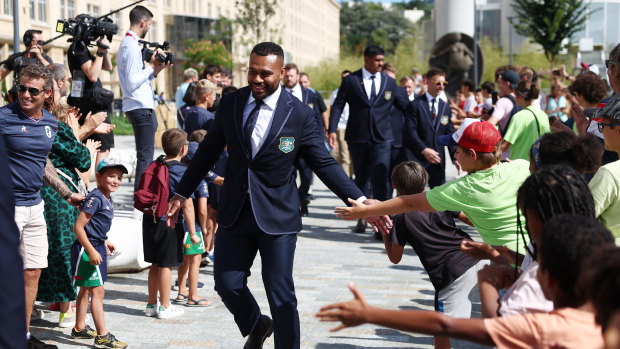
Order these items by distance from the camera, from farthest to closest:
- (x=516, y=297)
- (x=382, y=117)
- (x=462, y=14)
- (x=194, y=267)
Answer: (x=462, y=14) < (x=382, y=117) < (x=194, y=267) < (x=516, y=297)

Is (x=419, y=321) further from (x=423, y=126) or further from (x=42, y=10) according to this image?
(x=42, y=10)

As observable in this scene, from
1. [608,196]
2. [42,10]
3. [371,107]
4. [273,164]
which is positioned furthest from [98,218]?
[42,10]

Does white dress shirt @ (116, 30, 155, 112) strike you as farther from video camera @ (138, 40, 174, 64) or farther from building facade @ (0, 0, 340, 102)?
building facade @ (0, 0, 340, 102)

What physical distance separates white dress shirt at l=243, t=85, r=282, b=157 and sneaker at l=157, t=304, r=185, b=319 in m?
2.27

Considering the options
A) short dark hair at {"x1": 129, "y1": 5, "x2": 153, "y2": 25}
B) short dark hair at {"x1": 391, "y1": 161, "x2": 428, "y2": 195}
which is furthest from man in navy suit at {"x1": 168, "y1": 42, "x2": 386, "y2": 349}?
short dark hair at {"x1": 129, "y1": 5, "x2": 153, "y2": 25}

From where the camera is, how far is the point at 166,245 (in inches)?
261

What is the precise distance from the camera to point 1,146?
2.14 metres

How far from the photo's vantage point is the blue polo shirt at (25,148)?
17.6 feet

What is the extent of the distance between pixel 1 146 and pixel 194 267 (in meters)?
5.05

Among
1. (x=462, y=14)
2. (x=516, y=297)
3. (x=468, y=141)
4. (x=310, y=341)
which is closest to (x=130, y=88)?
(x=310, y=341)

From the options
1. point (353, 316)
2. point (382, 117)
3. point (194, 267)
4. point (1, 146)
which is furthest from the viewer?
point (382, 117)

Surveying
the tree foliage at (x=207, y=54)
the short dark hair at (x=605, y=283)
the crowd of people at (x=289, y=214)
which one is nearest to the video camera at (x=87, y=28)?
the crowd of people at (x=289, y=214)

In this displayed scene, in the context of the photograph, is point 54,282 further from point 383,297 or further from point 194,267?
point 383,297

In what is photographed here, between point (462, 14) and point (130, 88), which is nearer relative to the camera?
point (130, 88)
